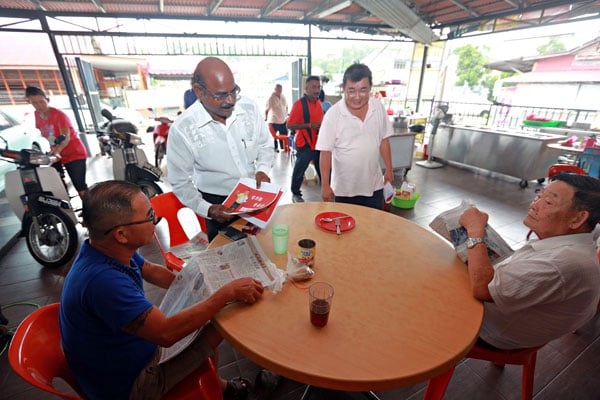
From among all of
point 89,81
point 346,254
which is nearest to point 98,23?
point 89,81

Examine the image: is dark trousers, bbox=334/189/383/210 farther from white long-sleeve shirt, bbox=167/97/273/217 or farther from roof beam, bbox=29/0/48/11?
roof beam, bbox=29/0/48/11

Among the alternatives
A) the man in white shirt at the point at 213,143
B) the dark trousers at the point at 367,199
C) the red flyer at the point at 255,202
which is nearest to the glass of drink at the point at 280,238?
the red flyer at the point at 255,202

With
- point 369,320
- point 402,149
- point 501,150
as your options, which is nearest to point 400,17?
point 402,149

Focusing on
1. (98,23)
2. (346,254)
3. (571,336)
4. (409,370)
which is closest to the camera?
(409,370)

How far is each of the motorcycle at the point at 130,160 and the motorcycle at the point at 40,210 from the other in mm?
865

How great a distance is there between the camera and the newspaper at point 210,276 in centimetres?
110

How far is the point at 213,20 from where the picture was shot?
5934 mm

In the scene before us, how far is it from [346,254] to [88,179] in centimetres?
565

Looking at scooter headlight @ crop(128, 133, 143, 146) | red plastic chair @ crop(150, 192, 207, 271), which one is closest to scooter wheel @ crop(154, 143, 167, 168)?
scooter headlight @ crop(128, 133, 143, 146)

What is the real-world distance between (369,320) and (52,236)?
3.24 metres

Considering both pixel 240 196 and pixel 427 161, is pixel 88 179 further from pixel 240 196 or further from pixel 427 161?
pixel 427 161

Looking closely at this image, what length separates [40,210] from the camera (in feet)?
8.66

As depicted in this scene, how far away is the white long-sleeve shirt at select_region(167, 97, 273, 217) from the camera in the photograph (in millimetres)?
1637

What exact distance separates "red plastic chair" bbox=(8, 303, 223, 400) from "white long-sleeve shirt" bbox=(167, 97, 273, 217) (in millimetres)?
802
